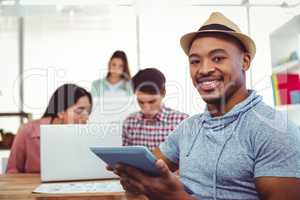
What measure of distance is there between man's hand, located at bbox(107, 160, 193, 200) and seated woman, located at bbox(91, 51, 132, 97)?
233cm

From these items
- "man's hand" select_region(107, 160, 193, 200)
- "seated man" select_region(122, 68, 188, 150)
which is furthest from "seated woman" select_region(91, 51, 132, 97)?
"man's hand" select_region(107, 160, 193, 200)

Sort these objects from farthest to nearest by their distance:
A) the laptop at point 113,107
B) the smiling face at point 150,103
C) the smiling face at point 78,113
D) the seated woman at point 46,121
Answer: the laptop at point 113,107
the smiling face at point 150,103
the smiling face at point 78,113
the seated woman at point 46,121

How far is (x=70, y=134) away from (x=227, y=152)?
0.87 meters

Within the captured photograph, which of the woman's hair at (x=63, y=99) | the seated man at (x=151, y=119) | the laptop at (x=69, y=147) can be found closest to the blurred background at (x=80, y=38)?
the seated man at (x=151, y=119)

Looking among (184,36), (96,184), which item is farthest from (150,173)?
(96,184)

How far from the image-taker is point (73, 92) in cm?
258

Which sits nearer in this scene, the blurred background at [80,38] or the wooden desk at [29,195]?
the wooden desk at [29,195]

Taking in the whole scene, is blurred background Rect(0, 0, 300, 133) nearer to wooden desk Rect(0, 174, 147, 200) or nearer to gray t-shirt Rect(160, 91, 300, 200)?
wooden desk Rect(0, 174, 147, 200)

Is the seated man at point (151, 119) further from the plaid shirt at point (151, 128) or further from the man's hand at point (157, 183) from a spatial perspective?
the man's hand at point (157, 183)

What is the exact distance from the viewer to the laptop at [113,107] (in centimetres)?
330

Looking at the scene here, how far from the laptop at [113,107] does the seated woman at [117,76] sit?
75 millimetres

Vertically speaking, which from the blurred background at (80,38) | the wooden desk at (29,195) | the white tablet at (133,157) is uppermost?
the blurred background at (80,38)

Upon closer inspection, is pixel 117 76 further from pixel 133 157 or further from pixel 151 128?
pixel 133 157

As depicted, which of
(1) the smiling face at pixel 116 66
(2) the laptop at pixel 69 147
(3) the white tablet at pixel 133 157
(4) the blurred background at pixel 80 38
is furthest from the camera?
(4) the blurred background at pixel 80 38
